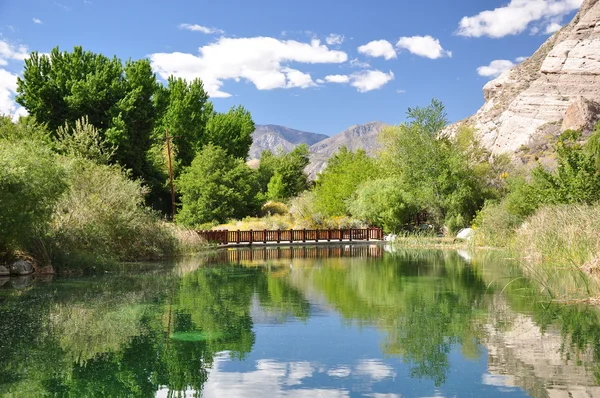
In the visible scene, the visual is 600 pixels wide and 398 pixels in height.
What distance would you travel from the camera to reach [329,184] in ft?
128

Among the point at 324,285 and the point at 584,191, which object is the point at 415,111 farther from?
the point at 324,285

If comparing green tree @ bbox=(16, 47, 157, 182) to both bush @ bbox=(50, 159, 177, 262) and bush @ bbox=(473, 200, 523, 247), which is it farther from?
bush @ bbox=(473, 200, 523, 247)

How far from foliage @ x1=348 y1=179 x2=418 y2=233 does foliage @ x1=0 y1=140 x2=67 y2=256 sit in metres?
21.4

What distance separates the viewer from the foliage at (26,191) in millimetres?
13898

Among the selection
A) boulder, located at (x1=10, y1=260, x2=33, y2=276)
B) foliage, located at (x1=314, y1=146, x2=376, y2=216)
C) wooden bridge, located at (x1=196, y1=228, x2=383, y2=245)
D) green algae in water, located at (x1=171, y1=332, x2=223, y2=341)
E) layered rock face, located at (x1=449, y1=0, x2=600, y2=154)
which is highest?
layered rock face, located at (x1=449, y1=0, x2=600, y2=154)

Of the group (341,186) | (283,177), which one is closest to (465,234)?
(341,186)

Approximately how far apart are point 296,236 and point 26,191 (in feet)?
69.9

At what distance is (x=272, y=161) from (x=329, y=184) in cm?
2403

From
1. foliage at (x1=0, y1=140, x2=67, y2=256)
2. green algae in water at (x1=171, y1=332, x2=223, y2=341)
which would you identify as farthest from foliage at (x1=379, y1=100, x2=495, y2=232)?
green algae in water at (x1=171, y1=332, x2=223, y2=341)

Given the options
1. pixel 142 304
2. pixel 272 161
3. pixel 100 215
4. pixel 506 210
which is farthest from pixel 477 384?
pixel 272 161

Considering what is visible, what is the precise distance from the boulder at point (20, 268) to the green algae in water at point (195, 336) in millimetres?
8836

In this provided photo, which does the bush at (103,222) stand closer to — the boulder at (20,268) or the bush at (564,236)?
the boulder at (20,268)

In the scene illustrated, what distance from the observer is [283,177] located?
56.8 m

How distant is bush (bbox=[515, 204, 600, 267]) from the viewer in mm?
13977
